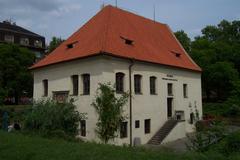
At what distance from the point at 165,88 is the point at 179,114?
3714 mm

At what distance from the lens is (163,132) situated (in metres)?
27.1

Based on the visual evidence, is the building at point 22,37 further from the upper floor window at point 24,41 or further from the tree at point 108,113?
the tree at point 108,113

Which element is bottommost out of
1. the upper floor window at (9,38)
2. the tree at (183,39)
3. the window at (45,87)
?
the window at (45,87)

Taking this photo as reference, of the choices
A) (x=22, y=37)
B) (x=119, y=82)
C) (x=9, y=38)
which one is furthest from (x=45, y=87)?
(x=22, y=37)

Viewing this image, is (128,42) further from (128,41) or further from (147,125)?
(147,125)

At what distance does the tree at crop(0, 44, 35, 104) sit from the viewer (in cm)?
4800

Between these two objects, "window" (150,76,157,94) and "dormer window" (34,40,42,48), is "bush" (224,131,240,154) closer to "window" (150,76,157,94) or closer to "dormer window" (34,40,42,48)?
"window" (150,76,157,94)

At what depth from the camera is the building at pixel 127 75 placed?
23.5m

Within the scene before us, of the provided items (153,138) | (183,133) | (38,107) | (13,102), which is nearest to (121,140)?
(153,138)

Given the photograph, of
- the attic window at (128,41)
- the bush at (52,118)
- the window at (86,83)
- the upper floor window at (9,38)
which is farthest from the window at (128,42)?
the upper floor window at (9,38)

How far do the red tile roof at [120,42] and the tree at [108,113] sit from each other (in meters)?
2.91

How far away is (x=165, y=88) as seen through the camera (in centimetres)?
2856

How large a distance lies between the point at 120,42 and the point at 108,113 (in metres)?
6.53

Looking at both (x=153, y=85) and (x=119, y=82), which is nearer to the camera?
(x=119, y=82)
